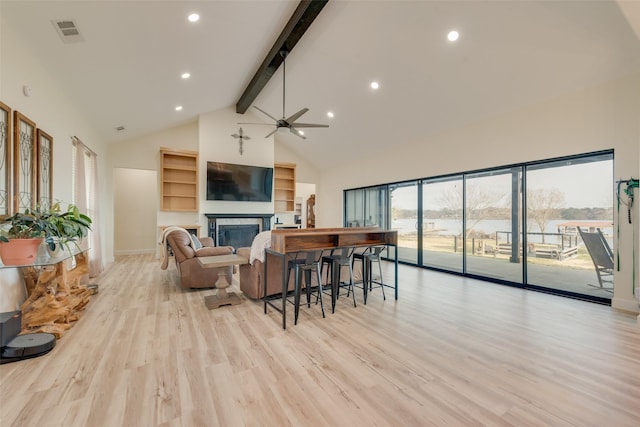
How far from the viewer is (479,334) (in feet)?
9.30

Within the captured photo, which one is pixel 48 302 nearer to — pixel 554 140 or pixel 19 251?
pixel 19 251

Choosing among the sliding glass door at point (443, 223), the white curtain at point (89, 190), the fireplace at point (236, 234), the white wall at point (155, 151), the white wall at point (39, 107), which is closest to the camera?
the white wall at point (39, 107)

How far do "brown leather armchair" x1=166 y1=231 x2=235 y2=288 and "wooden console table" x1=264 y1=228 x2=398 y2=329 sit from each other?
4.18 ft

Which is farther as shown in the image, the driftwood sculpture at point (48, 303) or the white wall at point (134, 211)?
the white wall at point (134, 211)

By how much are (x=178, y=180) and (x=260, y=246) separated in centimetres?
513

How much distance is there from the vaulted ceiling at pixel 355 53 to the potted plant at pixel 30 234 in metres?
1.81

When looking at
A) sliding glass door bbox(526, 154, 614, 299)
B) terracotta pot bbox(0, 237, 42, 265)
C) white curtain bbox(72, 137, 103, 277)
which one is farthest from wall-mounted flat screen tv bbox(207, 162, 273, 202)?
sliding glass door bbox(526, 154, 614, 299)

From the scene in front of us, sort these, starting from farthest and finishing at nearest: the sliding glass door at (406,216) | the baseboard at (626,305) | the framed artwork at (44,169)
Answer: the sliding glass door at (406,216)
the baseboard at (626,305)
the framed artwork at (44,169)

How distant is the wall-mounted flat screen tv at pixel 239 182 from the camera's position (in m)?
7.39

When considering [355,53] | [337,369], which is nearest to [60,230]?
[337,369]

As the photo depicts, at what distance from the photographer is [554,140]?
4.17 metres

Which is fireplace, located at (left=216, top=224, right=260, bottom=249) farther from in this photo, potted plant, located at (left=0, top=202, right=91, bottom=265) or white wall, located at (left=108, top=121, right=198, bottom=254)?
potted plant, located at (left=0, top=202, right=91, bottom=265)

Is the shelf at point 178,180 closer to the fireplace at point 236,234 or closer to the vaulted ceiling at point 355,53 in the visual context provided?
the fireplace at point 236,234

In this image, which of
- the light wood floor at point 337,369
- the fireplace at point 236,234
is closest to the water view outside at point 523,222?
the light wood floor at point 337,369
